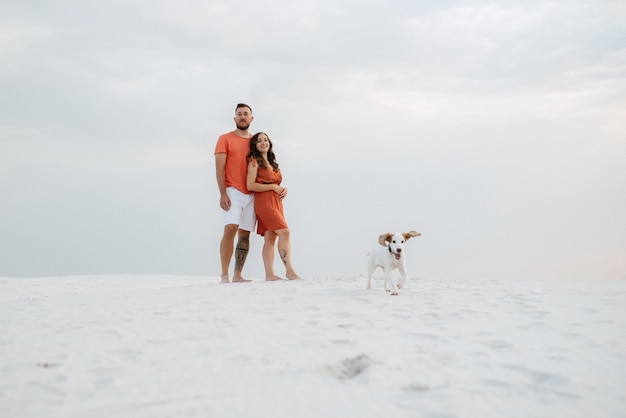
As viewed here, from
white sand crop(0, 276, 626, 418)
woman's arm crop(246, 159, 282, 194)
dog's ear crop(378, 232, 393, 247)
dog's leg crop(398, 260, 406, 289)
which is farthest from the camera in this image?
woman's arm crop(246, 159, 282, 194)

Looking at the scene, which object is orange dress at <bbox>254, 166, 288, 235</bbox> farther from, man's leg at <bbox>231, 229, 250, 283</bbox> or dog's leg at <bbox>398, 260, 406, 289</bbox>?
dog's leg at <bbox>398, 260, 406, 289</bbox>

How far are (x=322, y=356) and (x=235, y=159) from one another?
208 inches

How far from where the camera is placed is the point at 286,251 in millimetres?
8984

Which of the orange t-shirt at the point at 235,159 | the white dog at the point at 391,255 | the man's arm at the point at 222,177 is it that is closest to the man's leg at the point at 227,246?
the man's arm at the point at 222,177

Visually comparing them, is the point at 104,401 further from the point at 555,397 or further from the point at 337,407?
the point at 555,397

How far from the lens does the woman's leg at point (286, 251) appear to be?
896 centimetres

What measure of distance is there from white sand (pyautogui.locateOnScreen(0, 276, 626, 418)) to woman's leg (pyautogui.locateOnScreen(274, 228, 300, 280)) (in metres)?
2.07

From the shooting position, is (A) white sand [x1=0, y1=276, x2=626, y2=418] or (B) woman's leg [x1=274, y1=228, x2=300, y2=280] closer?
(A) white sand [x1=0, y1=276, x2=626, y2=418]

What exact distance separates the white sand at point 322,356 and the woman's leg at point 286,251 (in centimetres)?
207

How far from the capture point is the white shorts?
29.4 feet

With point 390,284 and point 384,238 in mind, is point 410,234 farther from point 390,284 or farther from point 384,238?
point 390,284

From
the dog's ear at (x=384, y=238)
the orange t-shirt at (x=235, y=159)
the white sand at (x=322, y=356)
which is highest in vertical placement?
the orange t-shirt at (x=235, y=159)

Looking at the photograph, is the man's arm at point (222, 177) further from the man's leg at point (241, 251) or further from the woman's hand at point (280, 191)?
the woman's hand at point (280, 191)

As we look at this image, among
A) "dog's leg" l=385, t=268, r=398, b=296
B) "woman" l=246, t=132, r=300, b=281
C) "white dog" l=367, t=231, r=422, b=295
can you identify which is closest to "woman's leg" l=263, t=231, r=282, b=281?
"woman" l=246, t=132, r=300, b=281
